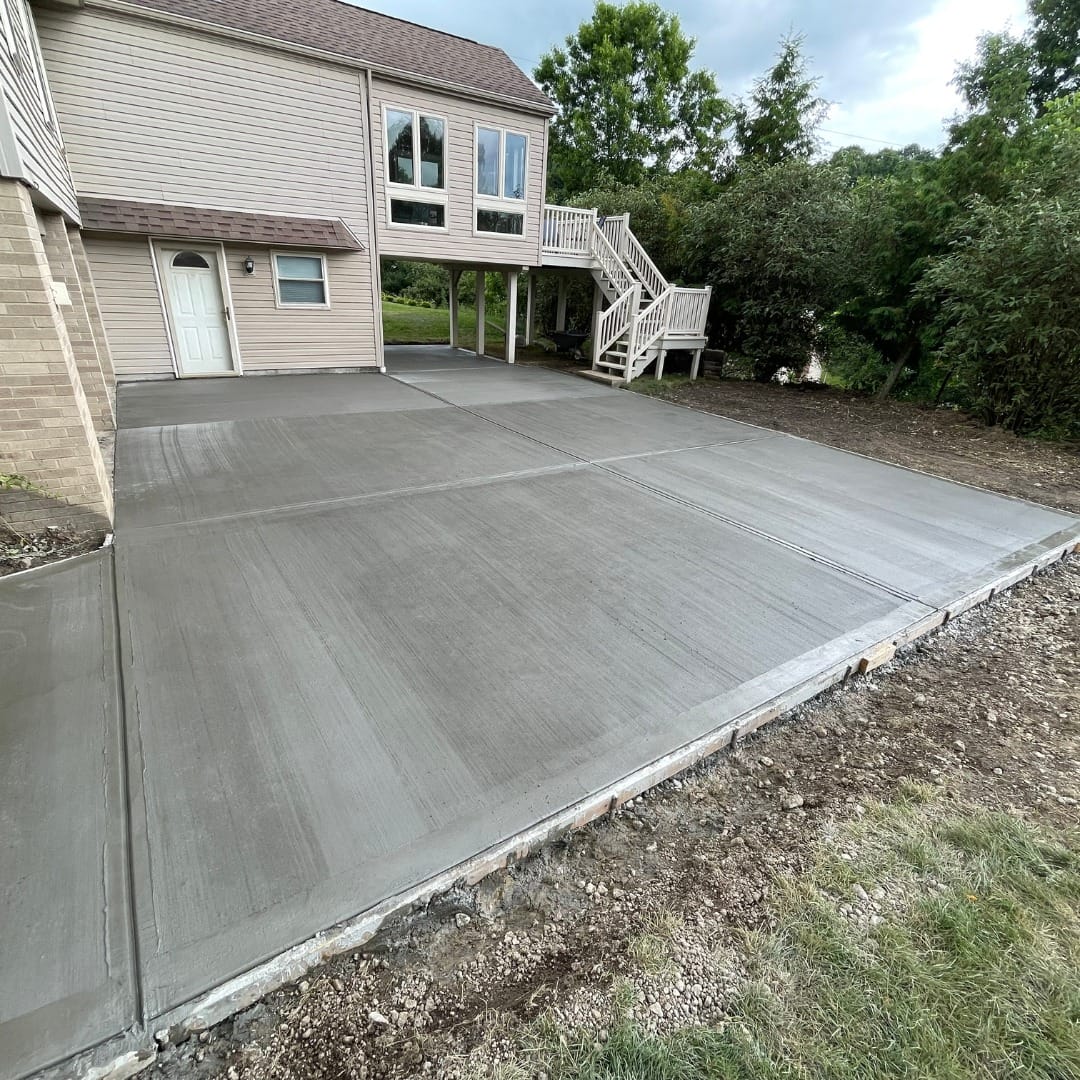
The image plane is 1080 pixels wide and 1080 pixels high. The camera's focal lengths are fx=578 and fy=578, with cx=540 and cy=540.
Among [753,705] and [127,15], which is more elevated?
[127,15]

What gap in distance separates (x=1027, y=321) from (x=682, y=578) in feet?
22.5

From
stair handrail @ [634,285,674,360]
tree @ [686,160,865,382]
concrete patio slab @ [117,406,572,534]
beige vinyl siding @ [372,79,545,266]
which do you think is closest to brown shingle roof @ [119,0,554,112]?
beige vinyl siding @ [372,79,545,266]

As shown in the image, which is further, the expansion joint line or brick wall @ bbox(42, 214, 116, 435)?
brick wall @ bbox(42, 214, 116, 435)

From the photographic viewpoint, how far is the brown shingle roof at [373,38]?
780 cm

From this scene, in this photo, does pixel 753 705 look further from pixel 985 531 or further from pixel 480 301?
pixel 480 301

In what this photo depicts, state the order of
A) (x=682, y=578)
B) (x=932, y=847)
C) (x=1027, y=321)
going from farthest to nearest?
1. (x=1027, y=321)
2. (x=682, y=578)
3. (x=932, y=847)

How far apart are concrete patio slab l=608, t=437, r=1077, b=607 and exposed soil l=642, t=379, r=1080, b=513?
0.70 m

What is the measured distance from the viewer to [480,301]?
11938 millimetres

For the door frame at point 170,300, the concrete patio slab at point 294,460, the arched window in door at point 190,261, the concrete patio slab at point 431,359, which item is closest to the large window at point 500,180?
the concrete patio slab at point 431,359

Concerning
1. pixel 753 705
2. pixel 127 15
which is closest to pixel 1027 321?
pixel 753 705

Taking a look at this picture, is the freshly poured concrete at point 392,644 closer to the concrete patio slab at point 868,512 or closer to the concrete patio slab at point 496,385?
the concrete patio slab at point 868,512

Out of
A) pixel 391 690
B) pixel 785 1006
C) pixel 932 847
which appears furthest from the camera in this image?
pixel 391 690

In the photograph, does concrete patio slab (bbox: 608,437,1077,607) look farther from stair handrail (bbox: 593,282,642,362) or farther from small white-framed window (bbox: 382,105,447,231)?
small white-framed window (bbox: 382,105,447,231)

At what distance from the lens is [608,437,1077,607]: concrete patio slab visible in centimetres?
387
